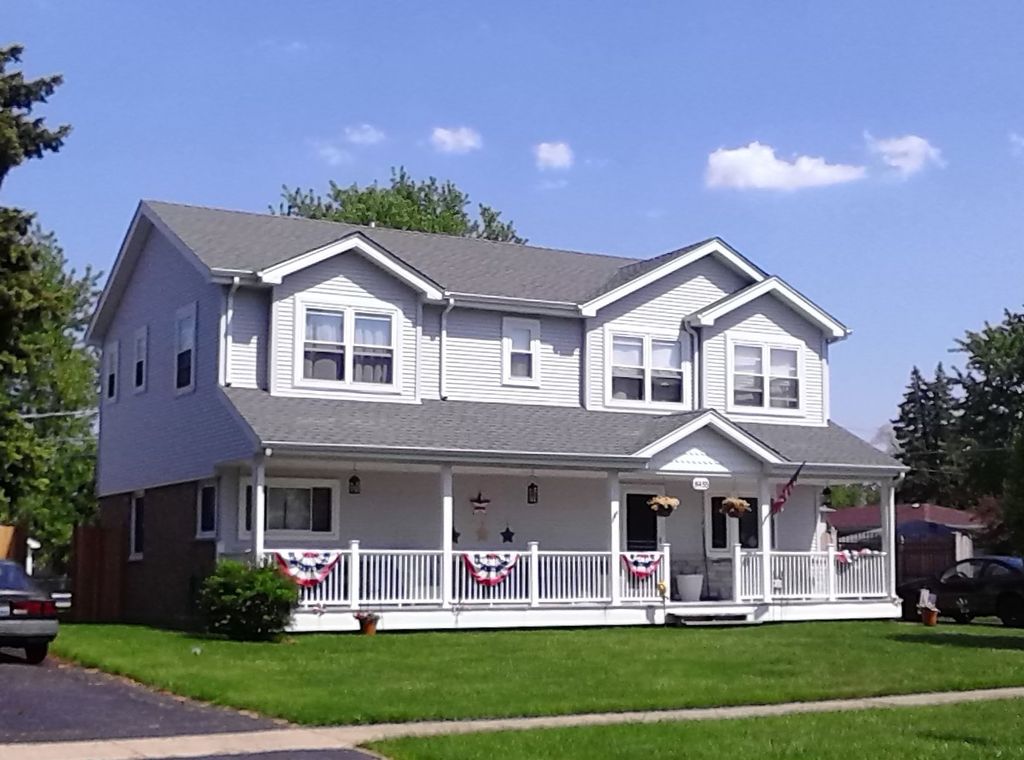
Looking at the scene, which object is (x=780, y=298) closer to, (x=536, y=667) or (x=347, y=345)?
(x=347, y=345)

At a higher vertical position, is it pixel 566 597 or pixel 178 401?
pixel 178 401

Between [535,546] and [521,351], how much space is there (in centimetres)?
461

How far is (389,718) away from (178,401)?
15.3 meters

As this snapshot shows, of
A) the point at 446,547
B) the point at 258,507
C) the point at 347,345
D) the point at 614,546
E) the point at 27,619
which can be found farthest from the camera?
the point at 614,546

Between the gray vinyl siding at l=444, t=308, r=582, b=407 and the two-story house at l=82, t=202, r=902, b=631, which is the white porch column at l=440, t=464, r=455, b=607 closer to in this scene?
the two-story house at l=82, t=202, r=902, b=631

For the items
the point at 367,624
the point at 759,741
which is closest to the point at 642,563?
the point at 367,624

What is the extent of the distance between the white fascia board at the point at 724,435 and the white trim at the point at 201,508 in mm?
8003

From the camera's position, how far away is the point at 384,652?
2117 centimetres

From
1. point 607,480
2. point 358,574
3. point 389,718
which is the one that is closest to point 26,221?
point 358,574

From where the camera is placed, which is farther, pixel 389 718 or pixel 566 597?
pixel 566 597

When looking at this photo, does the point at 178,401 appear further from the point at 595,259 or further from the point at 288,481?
the point at 595,259

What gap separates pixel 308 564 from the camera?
24.8 meters

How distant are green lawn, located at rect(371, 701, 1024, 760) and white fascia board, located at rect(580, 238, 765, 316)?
16.1 m

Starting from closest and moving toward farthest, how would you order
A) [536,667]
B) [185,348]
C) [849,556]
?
1. [536,667]
2. [185,348]
3. [849,556]
